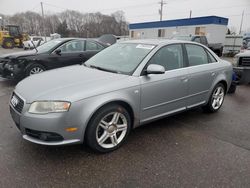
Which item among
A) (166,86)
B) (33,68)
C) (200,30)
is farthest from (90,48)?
(200,30)

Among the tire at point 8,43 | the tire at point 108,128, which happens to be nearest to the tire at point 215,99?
the tire at point 108,128

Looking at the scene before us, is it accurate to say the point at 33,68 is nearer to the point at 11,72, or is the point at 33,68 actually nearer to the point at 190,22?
the point at 11,72

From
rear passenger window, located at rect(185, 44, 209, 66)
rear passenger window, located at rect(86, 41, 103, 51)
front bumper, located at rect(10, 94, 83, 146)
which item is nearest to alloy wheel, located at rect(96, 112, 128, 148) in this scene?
front bumper, located at rect(10, 94, 83, 146)

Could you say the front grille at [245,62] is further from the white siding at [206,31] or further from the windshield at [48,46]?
the white siding at [206,31]

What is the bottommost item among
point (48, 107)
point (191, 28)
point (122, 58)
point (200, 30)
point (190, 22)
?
point (48, 107)

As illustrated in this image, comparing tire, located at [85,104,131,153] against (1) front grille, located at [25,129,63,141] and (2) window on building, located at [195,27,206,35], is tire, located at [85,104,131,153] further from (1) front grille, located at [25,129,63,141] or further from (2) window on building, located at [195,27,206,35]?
(2) window on building, located at [195,27,206,35]

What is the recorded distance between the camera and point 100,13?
244 ft

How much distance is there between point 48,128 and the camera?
7.45 ft

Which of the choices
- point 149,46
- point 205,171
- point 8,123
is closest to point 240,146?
point 205,171

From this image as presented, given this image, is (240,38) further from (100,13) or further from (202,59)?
(100,13)

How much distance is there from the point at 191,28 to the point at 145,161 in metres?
27.9

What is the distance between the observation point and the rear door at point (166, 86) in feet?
9.62

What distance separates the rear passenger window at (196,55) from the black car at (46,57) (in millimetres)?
4081

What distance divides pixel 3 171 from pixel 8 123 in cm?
141
